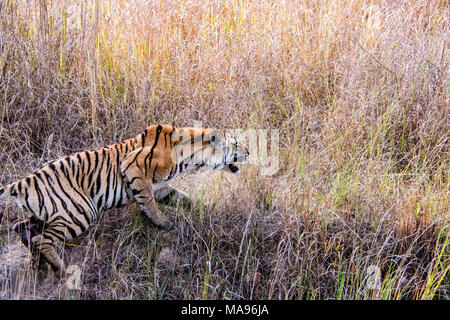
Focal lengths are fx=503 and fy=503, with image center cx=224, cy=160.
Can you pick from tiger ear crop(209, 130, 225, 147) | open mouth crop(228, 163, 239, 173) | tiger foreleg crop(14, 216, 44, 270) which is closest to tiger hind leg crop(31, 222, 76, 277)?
tiger foreleg crop(14, 216, 44, 270)

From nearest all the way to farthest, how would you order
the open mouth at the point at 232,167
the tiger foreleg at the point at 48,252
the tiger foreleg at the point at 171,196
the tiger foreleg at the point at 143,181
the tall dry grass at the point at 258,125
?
1. the tiger foreleg at the point at 48,252
2. the tall dry grass at the point at 258,125
3. the tiger foreleg at the point at 143,181
4. the tiger foreleg at the point at 171,196
5. the open mouth at the point at 232,167

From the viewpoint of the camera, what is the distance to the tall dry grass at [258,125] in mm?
3242

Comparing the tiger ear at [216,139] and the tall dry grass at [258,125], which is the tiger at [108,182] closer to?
the tiger ear at [216,139]

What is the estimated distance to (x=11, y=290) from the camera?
2834 millimetres

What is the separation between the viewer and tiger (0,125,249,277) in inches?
123

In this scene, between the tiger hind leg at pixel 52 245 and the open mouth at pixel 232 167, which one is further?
the open mouth at pixel 232 167

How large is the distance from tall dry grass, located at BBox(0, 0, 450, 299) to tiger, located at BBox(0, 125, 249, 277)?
14cm

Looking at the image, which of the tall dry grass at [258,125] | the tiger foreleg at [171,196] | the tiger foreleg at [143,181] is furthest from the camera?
the tiger foreleg at [171,196]

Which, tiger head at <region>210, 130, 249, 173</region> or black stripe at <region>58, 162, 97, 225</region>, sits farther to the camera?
tiger head at <region>210, 130, 249, 173</region>

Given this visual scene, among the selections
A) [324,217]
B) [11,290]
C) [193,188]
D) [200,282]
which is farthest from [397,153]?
[11,290]

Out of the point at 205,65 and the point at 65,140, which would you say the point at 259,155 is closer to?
the point at 205,65

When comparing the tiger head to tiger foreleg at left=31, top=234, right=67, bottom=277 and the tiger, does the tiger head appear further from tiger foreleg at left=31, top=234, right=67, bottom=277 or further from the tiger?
tiger foreleg at left=31, top=234, right=67, bottom=277

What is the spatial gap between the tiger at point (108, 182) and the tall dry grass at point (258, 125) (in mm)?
137

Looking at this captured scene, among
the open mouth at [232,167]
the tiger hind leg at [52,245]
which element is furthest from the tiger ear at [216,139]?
the tiger hind leg at [52,245]
